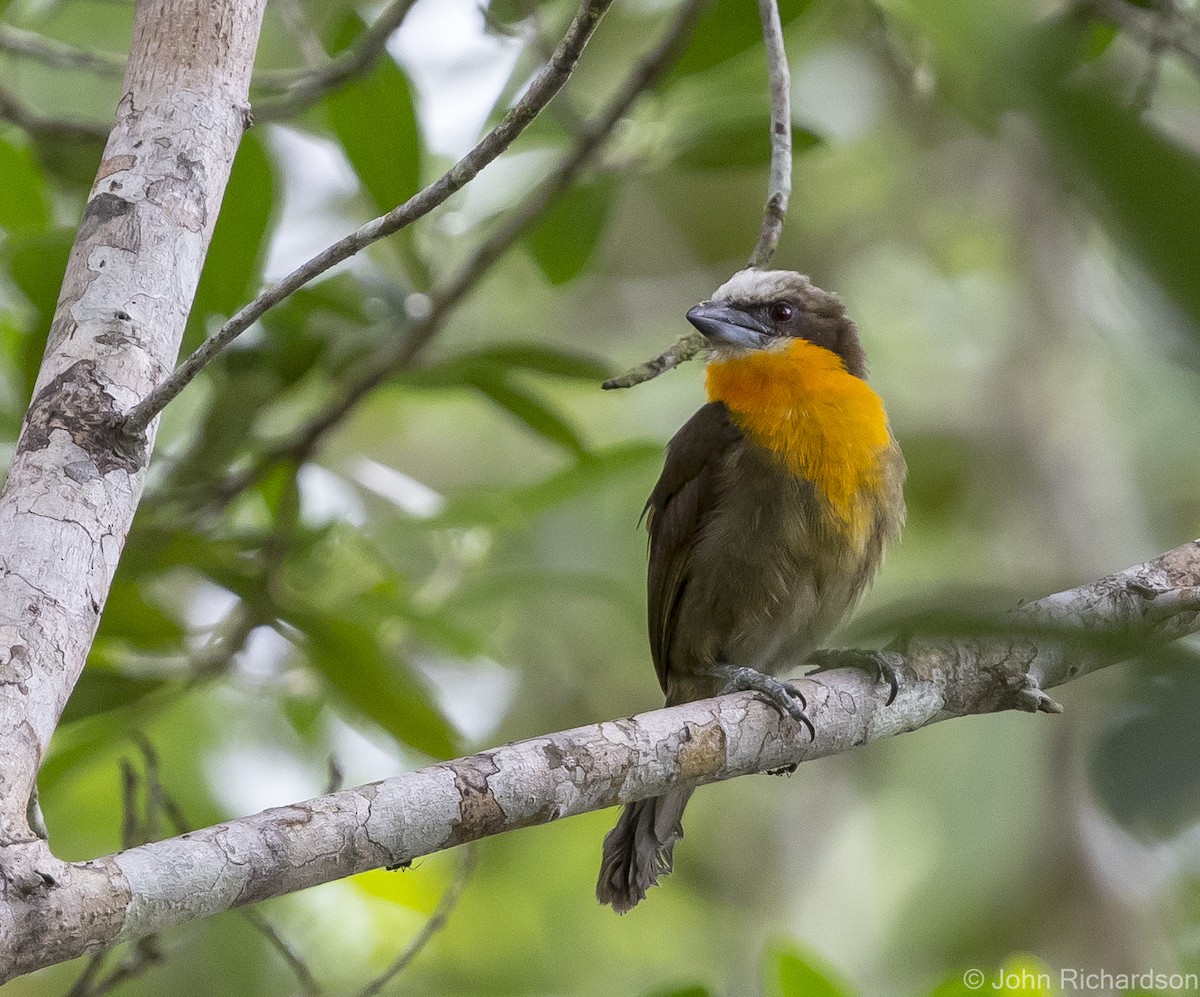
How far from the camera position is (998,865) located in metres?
5.46

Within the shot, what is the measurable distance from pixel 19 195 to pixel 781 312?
183cm

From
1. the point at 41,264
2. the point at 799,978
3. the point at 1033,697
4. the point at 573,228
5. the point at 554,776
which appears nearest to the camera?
the point at 554,776

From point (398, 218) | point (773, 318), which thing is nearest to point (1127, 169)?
point (398, 218)

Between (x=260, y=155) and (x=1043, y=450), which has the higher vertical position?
(x=1043, y=450)

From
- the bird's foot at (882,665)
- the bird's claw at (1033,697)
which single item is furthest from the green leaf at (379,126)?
the bird's claw at (1033,697)

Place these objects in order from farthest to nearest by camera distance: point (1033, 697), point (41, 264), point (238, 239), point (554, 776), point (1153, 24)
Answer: point (238, 239) < point (1153, 24) < point (41, 264) < point (1033, 697) < point (554, 776)

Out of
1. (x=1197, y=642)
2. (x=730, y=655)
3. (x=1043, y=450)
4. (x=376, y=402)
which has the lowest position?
(x=1197, y=642)

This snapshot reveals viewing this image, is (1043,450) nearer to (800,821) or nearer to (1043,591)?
(800,821)

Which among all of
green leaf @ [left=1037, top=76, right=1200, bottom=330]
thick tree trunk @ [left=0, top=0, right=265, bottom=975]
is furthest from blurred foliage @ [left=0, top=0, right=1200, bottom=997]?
thick tree trunk @ [left=0, top=0, right=265, bottom=975]

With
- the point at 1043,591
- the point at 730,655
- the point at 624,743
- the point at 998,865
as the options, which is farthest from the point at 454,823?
the point at 998,865

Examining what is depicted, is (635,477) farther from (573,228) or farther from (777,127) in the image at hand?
(777,127)

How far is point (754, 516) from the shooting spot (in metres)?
3.02

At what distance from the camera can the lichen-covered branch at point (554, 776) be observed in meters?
1.26

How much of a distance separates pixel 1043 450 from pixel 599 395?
6.68 feet
